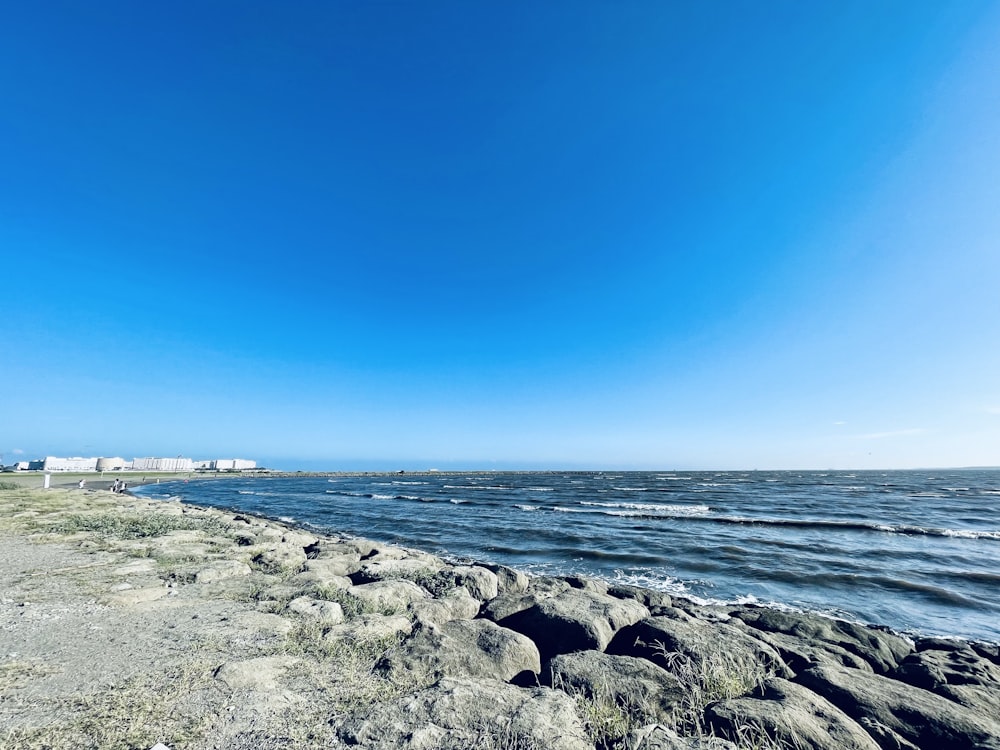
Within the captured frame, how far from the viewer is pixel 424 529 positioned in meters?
27.3

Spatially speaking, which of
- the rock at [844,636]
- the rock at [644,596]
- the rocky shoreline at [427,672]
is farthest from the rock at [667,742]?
the rock at [644,596]

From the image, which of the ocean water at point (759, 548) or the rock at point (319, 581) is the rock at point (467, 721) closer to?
the rock at point (319, 581)

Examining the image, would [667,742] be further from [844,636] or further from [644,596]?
[644,596]

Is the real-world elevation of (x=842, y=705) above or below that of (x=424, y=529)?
above

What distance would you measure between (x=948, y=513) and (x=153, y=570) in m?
52.8

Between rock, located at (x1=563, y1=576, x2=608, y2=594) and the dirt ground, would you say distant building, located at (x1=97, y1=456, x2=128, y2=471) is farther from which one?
rock, located at (x1=563, y1=576, x2=608, y2=594)

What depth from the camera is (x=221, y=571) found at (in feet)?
34.5

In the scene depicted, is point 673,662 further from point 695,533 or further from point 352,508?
point 352,508

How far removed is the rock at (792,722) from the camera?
4637 millimetres

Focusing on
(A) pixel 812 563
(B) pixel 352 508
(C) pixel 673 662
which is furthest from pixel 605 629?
(B) pixel 352 508

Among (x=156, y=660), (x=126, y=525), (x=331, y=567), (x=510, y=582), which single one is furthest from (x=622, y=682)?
(x=126, y=525)

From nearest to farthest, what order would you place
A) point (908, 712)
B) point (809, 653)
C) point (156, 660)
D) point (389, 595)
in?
point (908, 712) → point (156, 660) → point (809, 653) → point (389, 595)

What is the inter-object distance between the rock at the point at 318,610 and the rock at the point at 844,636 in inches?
356

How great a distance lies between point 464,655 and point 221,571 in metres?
7.45
